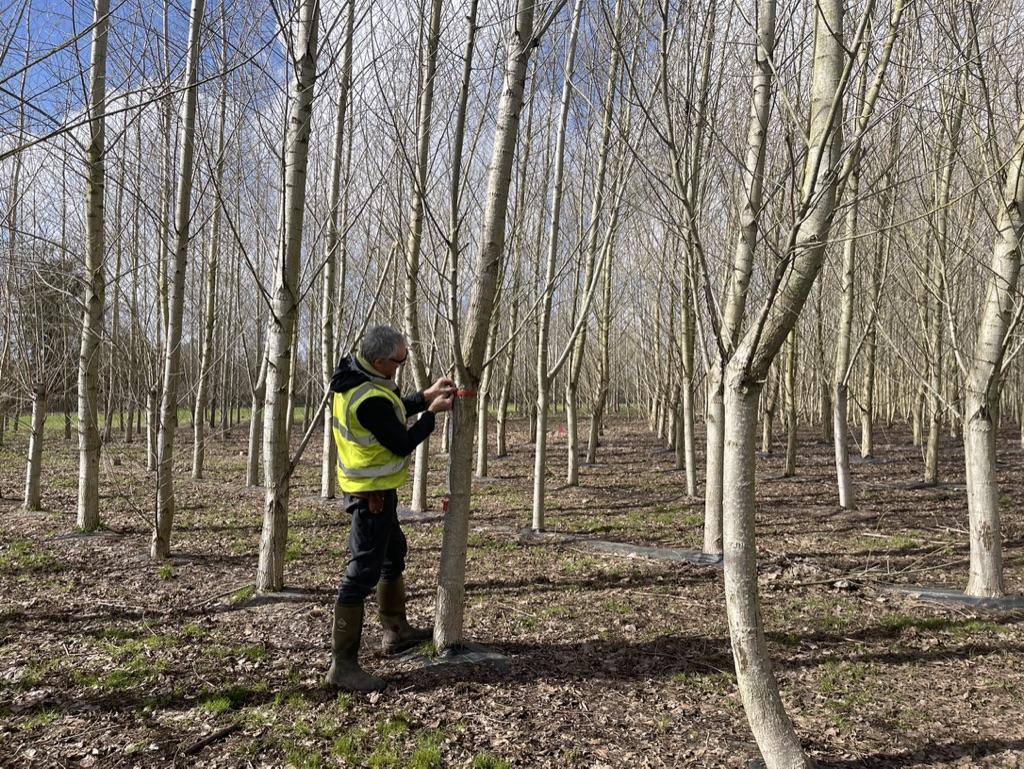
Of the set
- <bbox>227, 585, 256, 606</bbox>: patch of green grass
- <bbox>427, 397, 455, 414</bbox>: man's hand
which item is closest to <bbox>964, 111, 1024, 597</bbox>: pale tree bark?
<bbox>427, 397, 455, 414</bbox>: man's hand

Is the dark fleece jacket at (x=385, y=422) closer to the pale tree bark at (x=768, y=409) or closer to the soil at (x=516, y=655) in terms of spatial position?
the soil at (x=516, y=655)

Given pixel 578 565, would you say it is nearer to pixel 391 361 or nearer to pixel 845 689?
pixel 845 689

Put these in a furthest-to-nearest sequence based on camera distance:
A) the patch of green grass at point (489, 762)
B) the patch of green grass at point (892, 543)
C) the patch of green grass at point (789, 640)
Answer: the patch of green grass at point (892, 543)
the patch of green grass at point (789, 640)
the patch of green grass at point (489, 762)

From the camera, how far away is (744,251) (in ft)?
9.34

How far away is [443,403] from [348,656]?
1.27 m

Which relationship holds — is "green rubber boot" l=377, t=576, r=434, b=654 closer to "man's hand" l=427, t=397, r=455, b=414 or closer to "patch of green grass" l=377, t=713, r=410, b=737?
"patch of green grass" l=377, t=713, r=410, b=737

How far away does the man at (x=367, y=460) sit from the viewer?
3049 mm

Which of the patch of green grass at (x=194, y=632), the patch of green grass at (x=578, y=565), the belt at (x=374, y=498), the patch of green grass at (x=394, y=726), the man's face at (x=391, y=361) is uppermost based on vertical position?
the man's face at (x=391, y=361)

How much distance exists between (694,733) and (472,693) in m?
1.00

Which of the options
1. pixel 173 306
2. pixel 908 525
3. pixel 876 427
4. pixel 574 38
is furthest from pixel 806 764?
pixel 876 427

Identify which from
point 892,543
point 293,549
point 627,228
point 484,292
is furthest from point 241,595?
point 627,228

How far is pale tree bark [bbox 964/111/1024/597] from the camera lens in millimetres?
4305

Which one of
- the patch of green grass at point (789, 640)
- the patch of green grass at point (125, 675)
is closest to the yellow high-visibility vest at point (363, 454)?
the patch of green grass at point (125, 675)

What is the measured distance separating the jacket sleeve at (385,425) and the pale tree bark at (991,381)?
12.4ft
